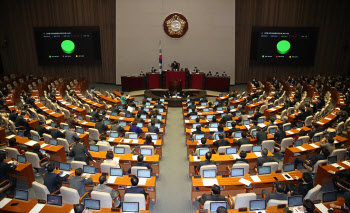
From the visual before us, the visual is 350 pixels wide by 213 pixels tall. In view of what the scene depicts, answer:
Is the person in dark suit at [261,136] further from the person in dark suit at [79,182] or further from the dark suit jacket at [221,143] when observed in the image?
the person in dark suit at [79,182]

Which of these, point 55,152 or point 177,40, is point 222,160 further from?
point 177,40

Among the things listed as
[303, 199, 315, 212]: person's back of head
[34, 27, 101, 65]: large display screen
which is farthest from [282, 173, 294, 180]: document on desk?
[34, 27, 101, 65]: large display screen

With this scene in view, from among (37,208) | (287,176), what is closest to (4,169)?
(37,208)

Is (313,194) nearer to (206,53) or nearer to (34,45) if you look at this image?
(206,53)

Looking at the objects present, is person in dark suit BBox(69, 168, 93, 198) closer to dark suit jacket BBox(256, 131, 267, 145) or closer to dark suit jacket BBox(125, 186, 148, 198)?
dark suit jacket BBox(125, 186, 148, 198)

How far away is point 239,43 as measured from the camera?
2402 centimetres

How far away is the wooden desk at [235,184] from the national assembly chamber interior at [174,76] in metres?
1.24

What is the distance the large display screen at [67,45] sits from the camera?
23281 millimetres

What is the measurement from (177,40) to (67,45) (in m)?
10.4

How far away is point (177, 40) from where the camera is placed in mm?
23031

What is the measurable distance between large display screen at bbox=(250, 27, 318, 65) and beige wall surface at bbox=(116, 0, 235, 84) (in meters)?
2.55

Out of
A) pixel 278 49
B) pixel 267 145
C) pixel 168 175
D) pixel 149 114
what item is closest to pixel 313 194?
pixel 267 145

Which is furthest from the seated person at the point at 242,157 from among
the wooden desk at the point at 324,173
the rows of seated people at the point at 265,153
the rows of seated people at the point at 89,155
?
the rows of seated people at the point at 89,155

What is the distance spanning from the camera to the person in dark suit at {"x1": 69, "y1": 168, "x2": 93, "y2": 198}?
6.71 metres
